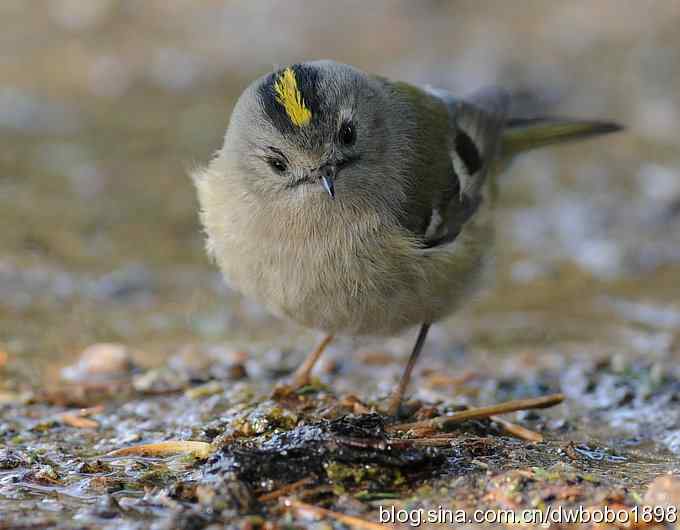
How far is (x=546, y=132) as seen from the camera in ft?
18.8

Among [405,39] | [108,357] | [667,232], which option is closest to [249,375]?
[108,357]

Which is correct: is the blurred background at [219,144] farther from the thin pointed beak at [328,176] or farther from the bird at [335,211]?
the thin pointed beak at [328,176]

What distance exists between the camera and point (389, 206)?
4.04m

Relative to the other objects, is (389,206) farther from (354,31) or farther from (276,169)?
(354,31)

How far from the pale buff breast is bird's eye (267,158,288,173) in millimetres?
160

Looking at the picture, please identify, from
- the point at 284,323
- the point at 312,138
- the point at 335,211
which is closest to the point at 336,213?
the point at 335,211

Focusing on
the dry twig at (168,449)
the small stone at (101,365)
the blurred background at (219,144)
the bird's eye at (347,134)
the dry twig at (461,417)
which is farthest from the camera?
the blurred background at (219,144)

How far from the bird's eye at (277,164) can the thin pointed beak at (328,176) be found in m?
0.18

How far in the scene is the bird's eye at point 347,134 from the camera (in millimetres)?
3916

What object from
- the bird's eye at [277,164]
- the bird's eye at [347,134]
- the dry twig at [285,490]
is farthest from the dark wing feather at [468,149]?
the dry twig at [285,490]

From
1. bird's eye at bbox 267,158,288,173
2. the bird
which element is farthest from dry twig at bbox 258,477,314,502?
bird's eye at bbox 267,158,288,173

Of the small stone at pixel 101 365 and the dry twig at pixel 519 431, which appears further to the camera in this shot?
the small stone at pixel 101 365

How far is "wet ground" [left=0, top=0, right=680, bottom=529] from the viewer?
9.60ft

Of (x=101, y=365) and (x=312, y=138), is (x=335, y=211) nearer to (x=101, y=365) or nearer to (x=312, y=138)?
(x=312, y=138)
